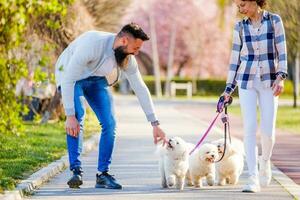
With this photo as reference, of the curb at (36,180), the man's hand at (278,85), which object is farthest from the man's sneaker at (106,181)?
the man's hand at (278,85)

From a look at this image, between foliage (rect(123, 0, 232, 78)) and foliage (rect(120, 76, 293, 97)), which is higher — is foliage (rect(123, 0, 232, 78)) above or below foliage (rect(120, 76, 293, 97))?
above

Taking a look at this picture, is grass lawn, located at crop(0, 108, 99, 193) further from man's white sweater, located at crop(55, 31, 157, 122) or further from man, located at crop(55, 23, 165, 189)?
man's white sweater, located at crop(55, 31, 157, 122)

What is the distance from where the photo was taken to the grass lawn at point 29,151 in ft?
32.3

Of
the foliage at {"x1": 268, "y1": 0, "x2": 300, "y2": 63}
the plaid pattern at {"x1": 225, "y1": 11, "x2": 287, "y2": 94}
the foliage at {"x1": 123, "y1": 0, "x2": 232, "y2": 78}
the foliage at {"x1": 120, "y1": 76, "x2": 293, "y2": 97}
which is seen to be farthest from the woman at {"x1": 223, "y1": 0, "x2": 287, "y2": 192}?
the foliage at {"x1": 123, "y1": 0, "x2": 232, "y2": 78}

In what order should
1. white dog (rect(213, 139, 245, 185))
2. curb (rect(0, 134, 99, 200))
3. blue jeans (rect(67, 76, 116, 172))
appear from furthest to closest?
white dog (rect(213, 139, 245, 185))
blue jeans (rect(67, 76, 116, 172))
curb (rect(0, 134, 99, 200))

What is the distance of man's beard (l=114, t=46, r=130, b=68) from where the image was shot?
8.75 meters

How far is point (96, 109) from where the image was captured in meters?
9.23

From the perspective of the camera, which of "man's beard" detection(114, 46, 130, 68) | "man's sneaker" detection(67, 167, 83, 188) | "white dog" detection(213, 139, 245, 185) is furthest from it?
"white dog" detection(213, 139, 245, 185)

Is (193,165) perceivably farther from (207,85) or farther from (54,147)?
(207,85)

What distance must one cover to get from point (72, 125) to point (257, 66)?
1.94 metres

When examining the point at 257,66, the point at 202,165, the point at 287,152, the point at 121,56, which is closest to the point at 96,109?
the point at 121,56

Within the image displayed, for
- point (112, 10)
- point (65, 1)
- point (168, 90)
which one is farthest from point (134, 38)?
point (168, 90)

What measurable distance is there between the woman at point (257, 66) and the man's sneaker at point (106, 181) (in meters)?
1.35

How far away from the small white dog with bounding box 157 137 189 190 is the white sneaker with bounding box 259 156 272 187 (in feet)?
2.64
